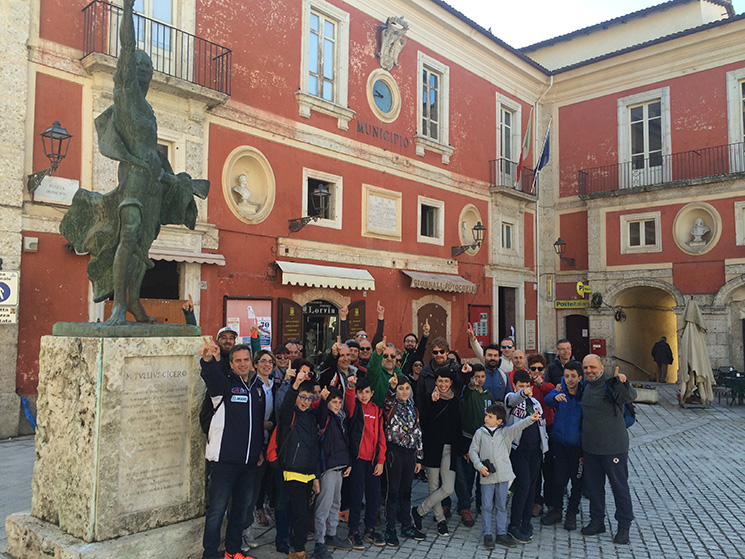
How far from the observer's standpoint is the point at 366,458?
17.1 feet

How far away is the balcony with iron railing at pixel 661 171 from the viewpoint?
1817 cm

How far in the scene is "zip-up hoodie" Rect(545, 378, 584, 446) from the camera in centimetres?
573

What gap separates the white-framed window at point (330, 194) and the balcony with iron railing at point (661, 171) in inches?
399

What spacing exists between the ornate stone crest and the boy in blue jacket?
11.8 meters

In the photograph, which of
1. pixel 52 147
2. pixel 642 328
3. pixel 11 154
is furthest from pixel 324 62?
pixel 642 328

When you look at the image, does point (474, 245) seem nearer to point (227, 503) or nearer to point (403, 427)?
point (403, 427)

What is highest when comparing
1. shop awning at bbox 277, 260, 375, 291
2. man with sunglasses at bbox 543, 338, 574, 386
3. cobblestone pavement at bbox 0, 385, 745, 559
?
shop awning at bbox 277, 260, 375, 291

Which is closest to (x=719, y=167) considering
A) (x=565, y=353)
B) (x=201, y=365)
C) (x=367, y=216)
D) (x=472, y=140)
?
(x=472, y=140)

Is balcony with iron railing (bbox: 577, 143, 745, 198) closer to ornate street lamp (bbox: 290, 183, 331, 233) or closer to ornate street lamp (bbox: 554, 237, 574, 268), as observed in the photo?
ornate street lamp (bbox: 554, 237, 574, 268)

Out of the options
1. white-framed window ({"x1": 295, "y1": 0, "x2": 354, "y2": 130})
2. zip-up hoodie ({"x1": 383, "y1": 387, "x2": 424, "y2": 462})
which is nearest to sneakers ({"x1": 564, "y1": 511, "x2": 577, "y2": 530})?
zip-up hoodie ({"x1": 383, "y1": 387, "x2": 424, "y2": 462})

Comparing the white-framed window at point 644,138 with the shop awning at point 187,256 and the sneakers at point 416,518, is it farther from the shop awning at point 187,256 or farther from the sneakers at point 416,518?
the sneakers at point 416,518

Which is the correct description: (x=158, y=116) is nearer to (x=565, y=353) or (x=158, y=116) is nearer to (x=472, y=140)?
(x=565, y=353)

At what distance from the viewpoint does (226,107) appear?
1204cm

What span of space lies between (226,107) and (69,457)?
359 inches
